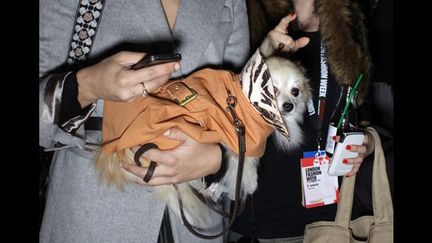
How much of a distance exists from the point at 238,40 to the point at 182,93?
304 mm

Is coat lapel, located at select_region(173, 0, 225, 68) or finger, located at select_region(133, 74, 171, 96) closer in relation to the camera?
finger, located at select_region(133, 74, 171, 96)

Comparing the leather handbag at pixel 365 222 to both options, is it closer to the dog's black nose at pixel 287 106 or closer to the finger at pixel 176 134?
the dog's black nose at pixel 287 106

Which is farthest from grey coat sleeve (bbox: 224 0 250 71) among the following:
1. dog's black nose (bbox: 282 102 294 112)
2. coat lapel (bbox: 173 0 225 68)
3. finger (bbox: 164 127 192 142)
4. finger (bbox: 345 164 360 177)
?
finger (bbox: 345 164 360 177)

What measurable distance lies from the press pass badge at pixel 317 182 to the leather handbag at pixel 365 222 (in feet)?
0.38

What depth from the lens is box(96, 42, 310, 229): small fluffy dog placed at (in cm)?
98

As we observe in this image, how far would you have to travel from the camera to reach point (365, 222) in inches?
51.0

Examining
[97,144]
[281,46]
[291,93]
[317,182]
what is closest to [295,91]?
[291,93]

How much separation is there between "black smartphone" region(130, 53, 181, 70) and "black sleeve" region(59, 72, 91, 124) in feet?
0.47

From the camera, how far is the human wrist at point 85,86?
0.82m

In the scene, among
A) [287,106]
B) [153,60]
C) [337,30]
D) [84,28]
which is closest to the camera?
[153,60]

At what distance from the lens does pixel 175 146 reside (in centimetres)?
95

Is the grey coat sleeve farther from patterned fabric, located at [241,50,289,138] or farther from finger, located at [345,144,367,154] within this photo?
finger, located at [345,144,367,154]

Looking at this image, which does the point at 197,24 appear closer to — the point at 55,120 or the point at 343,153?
the point at 55,120

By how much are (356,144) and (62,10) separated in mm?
987
